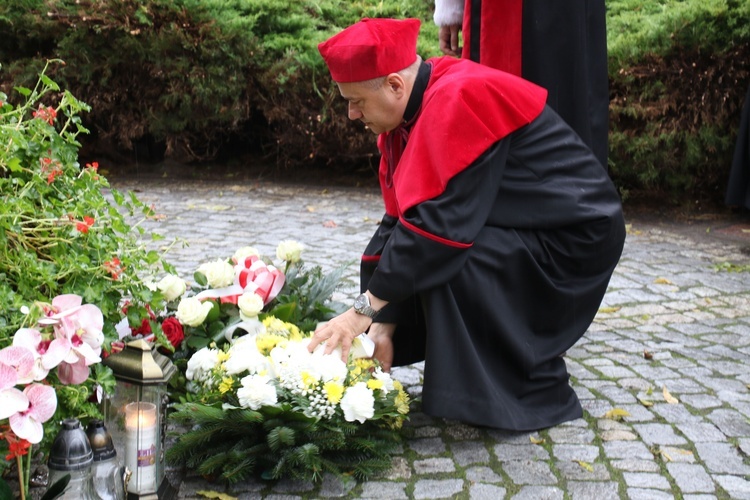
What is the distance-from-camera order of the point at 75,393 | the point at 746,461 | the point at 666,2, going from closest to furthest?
the point at 75,393 < the point at 746,461 < the point at 666,2

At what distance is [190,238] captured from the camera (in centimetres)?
634

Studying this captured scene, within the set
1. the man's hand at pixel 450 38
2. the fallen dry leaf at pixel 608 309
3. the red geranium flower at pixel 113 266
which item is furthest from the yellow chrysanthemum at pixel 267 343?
the fallen dry leaf at pixel 608 309

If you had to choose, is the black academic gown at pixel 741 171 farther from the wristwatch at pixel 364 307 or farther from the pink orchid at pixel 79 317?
the pink orchid at pixel 79 317

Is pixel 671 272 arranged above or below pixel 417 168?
below

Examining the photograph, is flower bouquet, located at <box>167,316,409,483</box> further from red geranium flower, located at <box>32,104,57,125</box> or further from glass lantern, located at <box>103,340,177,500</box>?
red geranium flower, located at <box>32,104,57,125</box>

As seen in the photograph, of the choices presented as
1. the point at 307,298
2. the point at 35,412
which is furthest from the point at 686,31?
the point at 35,412

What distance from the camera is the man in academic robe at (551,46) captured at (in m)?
3.97

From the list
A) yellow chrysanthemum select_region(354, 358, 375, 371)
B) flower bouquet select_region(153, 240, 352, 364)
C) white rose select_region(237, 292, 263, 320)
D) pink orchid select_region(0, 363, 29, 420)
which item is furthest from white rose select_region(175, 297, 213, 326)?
pink orchid select_region(0, 363, 29, 420)

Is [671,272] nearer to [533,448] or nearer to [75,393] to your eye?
[533,448]

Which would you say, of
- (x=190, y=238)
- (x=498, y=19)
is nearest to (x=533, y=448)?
(x=498, y=19)

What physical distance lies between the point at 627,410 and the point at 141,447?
Result: 1834 mm

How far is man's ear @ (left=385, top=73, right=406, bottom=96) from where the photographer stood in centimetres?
315

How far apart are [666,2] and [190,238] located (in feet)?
15.0

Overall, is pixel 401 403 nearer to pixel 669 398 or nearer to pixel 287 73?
pixel 669 398
